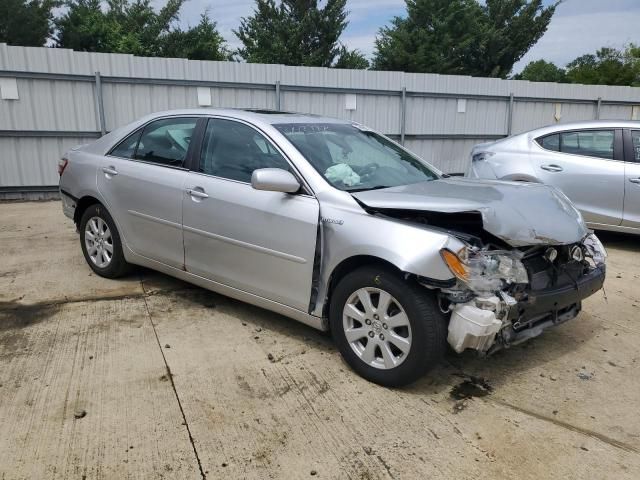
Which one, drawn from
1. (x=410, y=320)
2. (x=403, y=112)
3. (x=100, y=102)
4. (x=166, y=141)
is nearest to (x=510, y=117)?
(x=403, y=112)

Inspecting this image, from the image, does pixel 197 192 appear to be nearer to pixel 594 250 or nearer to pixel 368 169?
pixel 368 169

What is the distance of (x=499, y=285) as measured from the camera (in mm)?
3031

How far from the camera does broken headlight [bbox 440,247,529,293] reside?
2.91 meters

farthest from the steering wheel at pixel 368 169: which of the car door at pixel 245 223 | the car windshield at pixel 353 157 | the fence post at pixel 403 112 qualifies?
the fence post at pixel 403 112

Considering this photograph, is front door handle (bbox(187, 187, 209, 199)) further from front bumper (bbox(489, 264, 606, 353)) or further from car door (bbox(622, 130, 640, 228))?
car door (bbox(622, 130, 640, 228))

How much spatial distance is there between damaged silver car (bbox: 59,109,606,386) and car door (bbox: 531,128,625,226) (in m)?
2.97

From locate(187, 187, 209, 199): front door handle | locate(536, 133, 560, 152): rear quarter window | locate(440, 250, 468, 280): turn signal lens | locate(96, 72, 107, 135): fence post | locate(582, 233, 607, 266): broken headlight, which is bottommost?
locate(582, 233, 607, 266): broken headlight

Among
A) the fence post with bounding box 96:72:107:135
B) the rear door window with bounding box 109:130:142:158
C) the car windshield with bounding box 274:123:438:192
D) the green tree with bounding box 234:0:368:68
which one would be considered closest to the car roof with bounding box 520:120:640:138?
the car windshield with bounding box 274:123:438:192

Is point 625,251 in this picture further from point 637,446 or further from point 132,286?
point 132,286

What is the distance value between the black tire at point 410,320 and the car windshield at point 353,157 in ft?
2.18

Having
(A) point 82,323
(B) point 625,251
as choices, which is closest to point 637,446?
(A) point 82,323

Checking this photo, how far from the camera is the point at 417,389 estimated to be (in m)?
3.26

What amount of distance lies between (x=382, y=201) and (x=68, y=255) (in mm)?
4077

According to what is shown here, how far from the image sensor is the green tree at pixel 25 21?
96.8ft
